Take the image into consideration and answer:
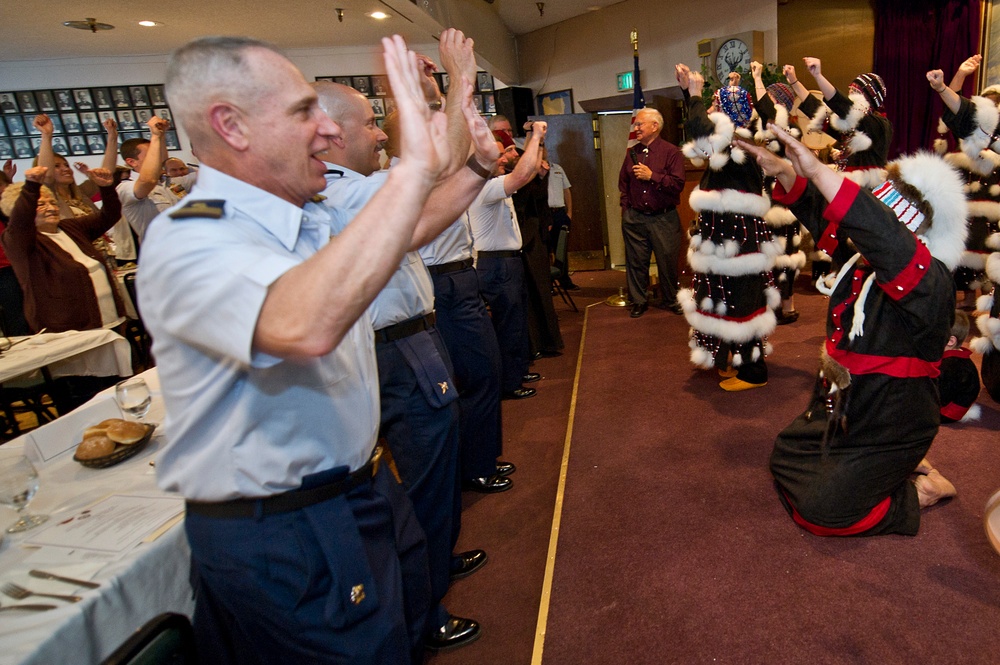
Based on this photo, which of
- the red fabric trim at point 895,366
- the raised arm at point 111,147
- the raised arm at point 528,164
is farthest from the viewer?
the raised arm at point 111,147

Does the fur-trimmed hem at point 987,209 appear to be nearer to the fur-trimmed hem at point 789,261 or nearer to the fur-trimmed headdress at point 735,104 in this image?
the fur-trimmed hem at point 789,261

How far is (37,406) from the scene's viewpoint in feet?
10.8

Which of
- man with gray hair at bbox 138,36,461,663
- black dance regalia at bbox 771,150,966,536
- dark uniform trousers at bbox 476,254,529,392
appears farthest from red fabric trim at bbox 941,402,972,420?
man with gray hair at bbox 138,36,461,663

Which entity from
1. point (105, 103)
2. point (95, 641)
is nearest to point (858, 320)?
point (95, 641)

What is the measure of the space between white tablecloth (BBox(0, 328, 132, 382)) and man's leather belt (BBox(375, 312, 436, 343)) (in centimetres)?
175

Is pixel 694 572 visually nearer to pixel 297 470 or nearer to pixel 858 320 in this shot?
pixel 858 320

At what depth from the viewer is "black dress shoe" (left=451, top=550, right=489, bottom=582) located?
2201mm

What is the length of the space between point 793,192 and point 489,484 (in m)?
1.82

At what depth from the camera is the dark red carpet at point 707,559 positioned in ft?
5.59

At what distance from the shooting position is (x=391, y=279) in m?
1.81

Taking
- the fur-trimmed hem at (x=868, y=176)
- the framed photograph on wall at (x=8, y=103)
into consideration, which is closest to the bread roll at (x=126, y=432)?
the fur-trimmed hem at (x=868, y=176)

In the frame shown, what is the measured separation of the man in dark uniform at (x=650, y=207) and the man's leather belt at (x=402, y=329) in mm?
3552

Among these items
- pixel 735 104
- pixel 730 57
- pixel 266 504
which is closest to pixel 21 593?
pixel 266 504

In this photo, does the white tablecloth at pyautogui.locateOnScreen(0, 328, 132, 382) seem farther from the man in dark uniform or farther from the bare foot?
the man in dark uniform
